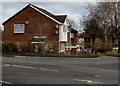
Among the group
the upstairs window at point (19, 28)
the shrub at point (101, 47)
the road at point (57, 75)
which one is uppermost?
the upstairs window at point (19, 28)

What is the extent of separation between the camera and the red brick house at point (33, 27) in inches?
1678

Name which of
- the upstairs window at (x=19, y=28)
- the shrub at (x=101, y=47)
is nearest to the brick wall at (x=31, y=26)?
the upstairs window at (x=19, y=28)

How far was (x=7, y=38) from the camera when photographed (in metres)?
44.8

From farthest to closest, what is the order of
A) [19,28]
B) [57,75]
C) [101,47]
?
1. [19,28]
2. [101,47]
3. [57,75]

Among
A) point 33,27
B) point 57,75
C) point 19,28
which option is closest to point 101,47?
point 33,27

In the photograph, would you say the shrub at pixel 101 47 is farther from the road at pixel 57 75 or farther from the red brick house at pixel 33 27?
the road at pixel 57 75

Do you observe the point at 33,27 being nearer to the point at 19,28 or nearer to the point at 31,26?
the point at 31,26

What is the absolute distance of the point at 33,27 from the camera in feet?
144

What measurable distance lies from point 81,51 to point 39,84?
2750cm

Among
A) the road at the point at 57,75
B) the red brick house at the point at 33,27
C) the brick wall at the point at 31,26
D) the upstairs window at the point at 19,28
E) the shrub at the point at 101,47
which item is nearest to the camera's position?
the road at the point at 57,75

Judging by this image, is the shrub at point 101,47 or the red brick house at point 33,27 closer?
the shrub at point 101,47

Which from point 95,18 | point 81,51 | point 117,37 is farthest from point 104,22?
point 81,51

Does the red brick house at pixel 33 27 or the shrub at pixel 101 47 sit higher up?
the red brick house at pixel 33 27

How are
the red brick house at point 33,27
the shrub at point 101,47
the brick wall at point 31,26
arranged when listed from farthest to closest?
the brick wall at point 31,26, the red brick house at point 33,27, the shrub at point 101,47
